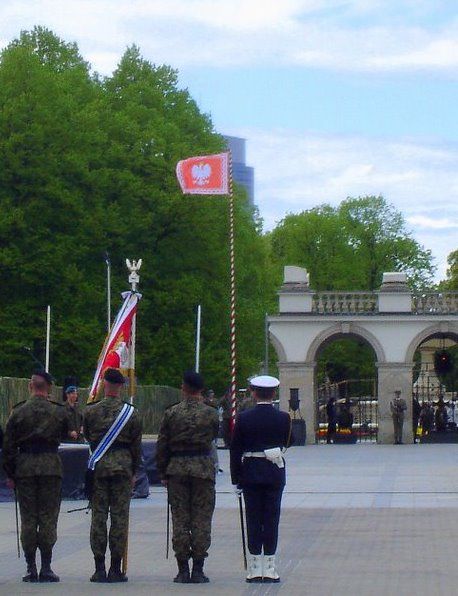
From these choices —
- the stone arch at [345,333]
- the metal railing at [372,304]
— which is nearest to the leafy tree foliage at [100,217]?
the stone arch at [345,333]

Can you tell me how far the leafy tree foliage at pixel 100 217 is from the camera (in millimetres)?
48656

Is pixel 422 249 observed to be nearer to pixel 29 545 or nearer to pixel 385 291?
pixel 385 291

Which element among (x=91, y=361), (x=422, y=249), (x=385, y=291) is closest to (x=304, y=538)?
(x=91, y=361)

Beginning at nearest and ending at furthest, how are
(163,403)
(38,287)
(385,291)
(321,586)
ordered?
(321,586), (163,403), (38,287), (385,291)

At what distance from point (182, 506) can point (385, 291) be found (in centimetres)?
3877

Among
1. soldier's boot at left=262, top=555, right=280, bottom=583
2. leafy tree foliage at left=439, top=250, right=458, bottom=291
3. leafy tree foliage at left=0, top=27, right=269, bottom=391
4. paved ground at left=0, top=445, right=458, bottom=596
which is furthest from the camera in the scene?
leafy tree foliage at left=439, top=250, right=458, bottom=291

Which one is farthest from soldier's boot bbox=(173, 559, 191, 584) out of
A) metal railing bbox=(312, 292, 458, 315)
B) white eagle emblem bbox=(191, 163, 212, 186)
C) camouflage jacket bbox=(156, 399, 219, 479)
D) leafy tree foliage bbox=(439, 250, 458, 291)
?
leafy tree foliage bbox=(439, 250, 458, 291)

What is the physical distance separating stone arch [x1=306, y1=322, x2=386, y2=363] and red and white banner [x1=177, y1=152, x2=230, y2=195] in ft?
38.5

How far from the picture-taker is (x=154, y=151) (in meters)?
52.1

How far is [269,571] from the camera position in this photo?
45.3ft

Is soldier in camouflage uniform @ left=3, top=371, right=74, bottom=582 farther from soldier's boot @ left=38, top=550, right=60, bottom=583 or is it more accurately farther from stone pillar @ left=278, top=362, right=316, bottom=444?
stone pillar @ left=278, top=362, right=316, bottom=444

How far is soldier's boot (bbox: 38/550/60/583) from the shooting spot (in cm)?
1390

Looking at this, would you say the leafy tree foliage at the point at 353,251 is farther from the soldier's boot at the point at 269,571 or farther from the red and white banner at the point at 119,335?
the soldier's boot at the point at 269,571

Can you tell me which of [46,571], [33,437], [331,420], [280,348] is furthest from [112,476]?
[331,420]
